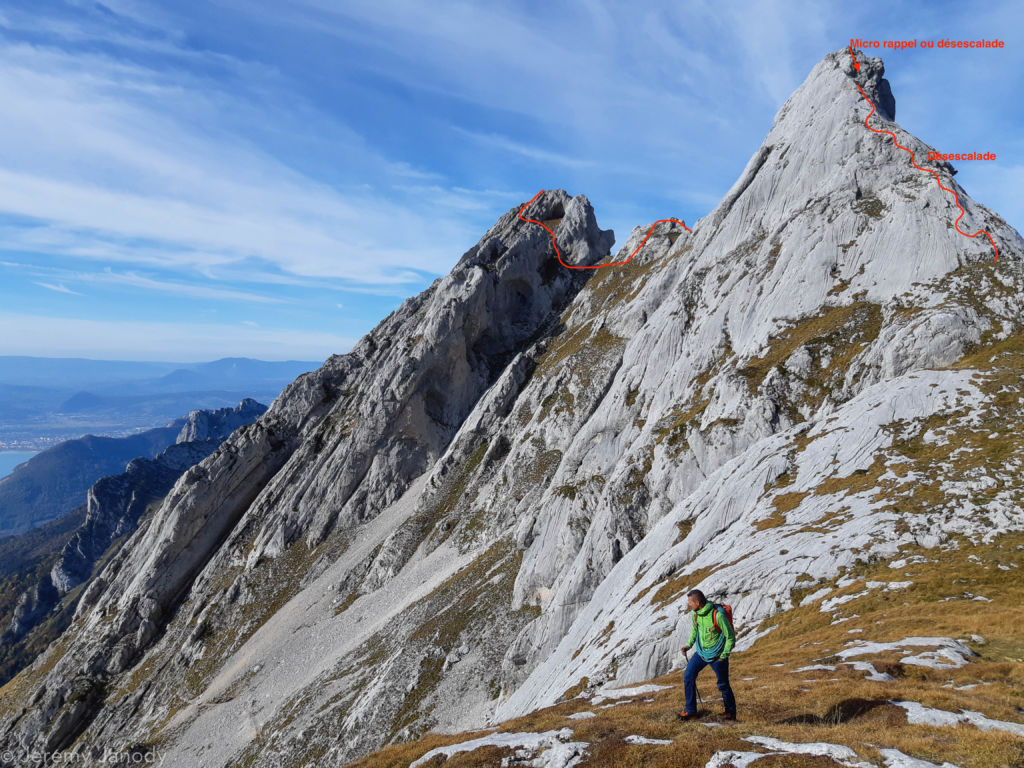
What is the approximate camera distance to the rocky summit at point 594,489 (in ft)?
96.6

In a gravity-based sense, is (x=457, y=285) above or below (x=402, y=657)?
above

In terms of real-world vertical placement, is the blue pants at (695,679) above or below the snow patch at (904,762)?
below

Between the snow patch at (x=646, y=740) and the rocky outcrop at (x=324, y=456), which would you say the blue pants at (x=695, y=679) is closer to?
the snow patch at (x=646, y=740)

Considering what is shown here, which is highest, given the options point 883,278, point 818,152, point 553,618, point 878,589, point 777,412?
point 818,152

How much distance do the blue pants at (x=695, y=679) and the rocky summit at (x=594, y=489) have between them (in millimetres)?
2439

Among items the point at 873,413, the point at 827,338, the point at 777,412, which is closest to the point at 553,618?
the point at 777,412

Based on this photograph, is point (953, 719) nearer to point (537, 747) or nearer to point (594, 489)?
point (537, 747)

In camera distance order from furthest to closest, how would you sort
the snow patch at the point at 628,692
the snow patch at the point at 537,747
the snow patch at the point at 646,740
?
1. the snow patch at the point at 628,692
2. the snow patch at the point at 537,747
3. the snow patch at the point at 646,740

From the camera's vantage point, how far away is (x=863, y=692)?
1514 centimetres

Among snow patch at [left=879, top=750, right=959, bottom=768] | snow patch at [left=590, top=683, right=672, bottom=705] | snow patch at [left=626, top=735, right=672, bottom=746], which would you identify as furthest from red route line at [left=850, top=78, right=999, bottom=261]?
snow patch at [left=626, top=735, right=672, bottom=746]

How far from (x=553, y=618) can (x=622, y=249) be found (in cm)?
10272

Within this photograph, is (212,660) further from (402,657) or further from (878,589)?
(878,589)

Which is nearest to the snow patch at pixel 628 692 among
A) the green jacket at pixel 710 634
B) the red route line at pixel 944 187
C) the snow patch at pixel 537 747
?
the snow patch at pixel 537 747

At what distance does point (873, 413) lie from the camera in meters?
36.6
